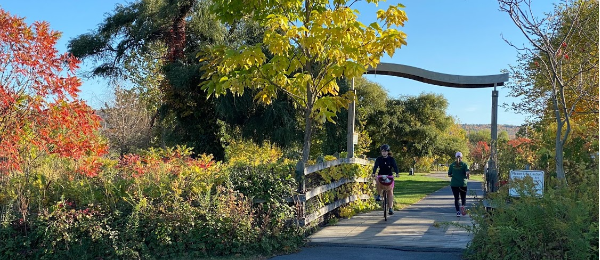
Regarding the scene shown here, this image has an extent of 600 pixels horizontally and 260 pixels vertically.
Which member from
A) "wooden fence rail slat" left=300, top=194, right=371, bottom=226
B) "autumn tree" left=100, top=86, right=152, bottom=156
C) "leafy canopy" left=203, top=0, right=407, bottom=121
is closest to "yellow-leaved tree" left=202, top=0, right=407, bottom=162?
"leafy canopy" left=203, top=0, right=407, bottom=121

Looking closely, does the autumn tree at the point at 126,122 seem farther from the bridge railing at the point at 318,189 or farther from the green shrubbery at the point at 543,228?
the green shrubbery at the point at 543,228

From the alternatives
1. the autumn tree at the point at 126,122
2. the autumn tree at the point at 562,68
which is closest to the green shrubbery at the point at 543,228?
the autumn tree at the point at 562,68

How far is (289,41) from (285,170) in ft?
6.94

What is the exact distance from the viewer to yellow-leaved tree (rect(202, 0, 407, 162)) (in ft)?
26.4

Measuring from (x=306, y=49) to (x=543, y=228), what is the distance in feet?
15.3

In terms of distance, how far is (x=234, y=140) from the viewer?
21.0 metres

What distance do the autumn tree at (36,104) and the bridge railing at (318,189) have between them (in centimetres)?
344

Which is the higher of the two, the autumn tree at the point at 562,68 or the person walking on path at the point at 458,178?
the autumn tree at the point at 562,68

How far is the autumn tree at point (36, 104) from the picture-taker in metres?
7.78

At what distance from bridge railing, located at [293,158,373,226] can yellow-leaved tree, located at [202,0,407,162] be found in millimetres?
674

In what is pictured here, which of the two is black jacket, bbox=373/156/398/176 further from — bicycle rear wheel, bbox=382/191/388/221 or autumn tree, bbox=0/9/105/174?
autumn tree, bbox=0/9/105/174

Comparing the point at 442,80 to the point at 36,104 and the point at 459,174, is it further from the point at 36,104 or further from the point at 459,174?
the point at 36,104

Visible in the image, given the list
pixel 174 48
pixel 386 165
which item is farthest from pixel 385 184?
pixel 174 48

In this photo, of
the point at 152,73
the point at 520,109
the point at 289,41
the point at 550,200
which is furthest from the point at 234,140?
the point at 550,200
